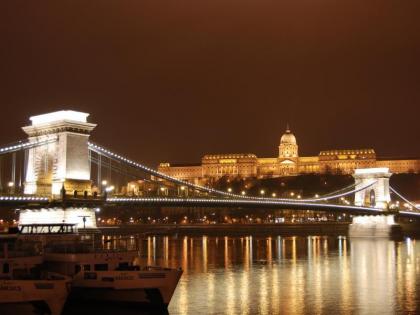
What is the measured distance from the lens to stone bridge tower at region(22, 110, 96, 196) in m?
43.5

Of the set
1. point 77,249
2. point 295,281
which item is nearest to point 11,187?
point 295,281

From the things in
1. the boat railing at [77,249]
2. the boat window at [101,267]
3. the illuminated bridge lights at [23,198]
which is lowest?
the boat window at [101,267]

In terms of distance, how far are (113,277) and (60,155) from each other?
21.9m

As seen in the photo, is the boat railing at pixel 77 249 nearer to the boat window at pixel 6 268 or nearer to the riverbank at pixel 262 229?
the boat window at pixel 6 268

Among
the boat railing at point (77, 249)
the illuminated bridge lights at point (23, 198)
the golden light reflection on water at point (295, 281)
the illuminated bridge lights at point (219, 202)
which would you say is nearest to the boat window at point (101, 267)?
the boat railing at point (77, 249)

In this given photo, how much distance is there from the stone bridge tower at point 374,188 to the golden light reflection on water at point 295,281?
110 ft

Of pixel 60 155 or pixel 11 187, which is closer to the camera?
pixel 60 155

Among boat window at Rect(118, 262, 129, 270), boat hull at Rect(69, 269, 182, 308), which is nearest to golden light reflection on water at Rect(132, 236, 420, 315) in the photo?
boat hull at Rect(69, 269, 182, 308)

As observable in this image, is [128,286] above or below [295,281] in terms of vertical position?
above

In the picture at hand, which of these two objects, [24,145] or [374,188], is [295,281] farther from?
[374,188]

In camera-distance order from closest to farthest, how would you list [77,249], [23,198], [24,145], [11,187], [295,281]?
[77,249]
[295,281]
[23,198]
[24,145]
[11,187]

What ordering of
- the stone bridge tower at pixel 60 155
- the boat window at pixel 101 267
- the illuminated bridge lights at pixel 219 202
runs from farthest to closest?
the illuminated bridge lights at pixel 219 202
the stone bridge tower at pixel 60 155
the boat window at pixel 101 267

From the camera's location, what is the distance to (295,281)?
33.2 metres

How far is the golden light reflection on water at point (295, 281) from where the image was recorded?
2570cm
